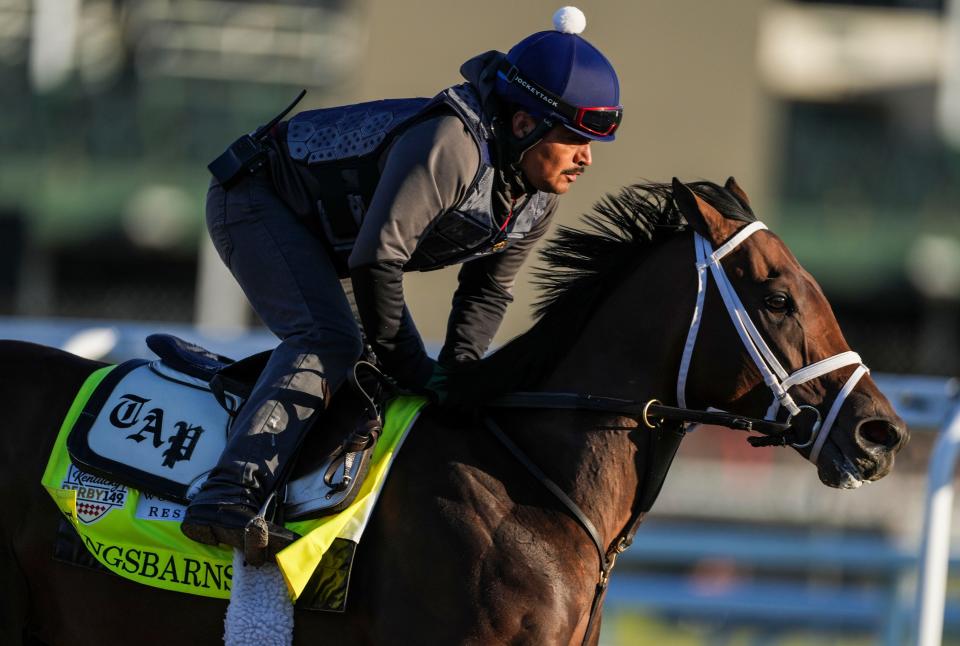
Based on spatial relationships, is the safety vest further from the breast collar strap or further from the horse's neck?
the breast collar strap

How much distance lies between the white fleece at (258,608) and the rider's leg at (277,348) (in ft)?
0.37

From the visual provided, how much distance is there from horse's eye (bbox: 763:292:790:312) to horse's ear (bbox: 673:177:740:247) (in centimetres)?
20

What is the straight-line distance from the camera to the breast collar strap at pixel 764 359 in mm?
3340

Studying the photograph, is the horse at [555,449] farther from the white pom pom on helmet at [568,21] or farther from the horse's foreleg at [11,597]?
the white pom pom on helmet at [568,21]

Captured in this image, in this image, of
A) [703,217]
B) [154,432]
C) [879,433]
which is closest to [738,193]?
[703,217]

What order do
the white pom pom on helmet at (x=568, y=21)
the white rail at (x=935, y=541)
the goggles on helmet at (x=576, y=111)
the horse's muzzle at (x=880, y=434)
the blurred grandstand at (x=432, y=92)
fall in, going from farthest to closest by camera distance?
the blurred grandstand at (x=432, y=92) → the white rail at (x=935, y=541) → the white pom pom on helmet at (x=568, y=21) → the goggles on helmet at (x=576, y=111) → the horse's muzzle at (x=880, y=434)

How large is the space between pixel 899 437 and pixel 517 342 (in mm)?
1035

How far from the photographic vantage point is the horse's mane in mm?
3576

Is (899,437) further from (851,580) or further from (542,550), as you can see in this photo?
(851,580)

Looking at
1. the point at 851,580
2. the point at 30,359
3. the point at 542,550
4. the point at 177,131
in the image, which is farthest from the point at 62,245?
the point at 542,550

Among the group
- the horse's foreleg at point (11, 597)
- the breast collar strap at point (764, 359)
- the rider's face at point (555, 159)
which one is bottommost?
the horse's foreleg at point (11, 597)

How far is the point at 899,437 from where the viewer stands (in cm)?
332

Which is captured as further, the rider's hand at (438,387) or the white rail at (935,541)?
the white rail at (935,541)

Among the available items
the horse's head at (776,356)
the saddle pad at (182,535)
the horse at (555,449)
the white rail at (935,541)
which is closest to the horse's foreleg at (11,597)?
the horse at (555,449)
